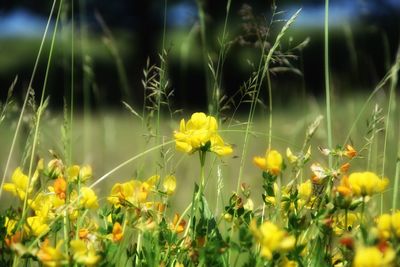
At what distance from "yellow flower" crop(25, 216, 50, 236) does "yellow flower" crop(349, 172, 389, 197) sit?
447 mm

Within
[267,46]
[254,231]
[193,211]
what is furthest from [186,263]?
[267,46]

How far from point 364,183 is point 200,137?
26cm

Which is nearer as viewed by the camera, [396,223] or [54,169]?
[396,223]

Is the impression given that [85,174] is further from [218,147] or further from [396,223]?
[396,223]

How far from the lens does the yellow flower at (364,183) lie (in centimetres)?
104

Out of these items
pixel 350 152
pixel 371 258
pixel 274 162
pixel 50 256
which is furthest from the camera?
pixel 350 152

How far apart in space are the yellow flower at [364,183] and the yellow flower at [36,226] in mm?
447

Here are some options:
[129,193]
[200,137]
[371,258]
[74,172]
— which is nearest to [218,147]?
[200,137]

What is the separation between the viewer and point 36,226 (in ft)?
3.74

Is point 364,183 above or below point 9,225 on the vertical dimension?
above

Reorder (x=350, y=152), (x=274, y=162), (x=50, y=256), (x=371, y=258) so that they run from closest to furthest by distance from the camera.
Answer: (x=371, y=258)
(x=50, y=256)
(x=274, y=162)
(x=350, y=152)

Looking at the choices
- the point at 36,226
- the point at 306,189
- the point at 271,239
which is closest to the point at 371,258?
the point at 271,239

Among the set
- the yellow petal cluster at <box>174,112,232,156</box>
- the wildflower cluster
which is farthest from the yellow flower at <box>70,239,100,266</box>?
the yellow petal cluster at <box>174,112,232,156</box>

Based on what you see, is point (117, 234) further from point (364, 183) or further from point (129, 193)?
point (364, 183)
